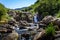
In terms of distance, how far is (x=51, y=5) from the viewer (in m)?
64.6

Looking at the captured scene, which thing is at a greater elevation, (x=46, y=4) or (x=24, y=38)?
(x=46, y=4)

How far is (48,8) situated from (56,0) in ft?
17.2

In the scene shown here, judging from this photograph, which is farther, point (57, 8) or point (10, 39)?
point (57, 8)

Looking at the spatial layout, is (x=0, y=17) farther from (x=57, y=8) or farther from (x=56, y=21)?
(x=56, y=21)

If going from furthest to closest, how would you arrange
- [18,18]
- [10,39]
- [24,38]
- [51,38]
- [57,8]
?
1. [18,18]
2. [57,8]
3. [24,38]
4. [10,39]
5. [51,38]

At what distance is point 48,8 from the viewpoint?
65.1 meters

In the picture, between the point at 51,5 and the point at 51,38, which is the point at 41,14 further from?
the point at 51,38

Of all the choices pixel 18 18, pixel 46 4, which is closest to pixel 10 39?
pixel 46 4

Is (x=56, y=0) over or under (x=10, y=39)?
over

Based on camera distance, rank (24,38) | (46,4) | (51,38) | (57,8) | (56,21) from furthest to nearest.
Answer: (46,4) → (57,8) → (24,38) → (56,21) → (51,38)

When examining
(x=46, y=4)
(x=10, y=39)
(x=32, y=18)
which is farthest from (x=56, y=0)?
(x=10, y=39)

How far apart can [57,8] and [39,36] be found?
3478cm

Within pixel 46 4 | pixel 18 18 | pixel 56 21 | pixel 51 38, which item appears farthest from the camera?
pixel 18 18

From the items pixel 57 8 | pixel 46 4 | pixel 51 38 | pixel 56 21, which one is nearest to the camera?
pixel 51 38
